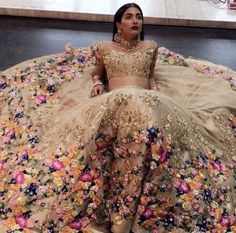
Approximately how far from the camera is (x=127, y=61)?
8.82 feet

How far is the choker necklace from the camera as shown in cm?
272

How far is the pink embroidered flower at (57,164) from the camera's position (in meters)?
2.15

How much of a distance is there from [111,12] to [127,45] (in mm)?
2640

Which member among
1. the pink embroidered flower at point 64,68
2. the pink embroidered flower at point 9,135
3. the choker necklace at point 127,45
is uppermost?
the choker necklace at point 127,45

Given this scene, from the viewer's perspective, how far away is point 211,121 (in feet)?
8.27

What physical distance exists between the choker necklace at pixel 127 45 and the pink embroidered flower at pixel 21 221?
3.61ft

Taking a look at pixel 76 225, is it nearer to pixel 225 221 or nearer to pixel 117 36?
pixel 225 221

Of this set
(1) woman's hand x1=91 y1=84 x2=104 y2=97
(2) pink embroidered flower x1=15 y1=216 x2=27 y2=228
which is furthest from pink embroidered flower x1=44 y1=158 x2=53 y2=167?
(1) woman's hand x1=91 y1=84 x2=104 y2=97

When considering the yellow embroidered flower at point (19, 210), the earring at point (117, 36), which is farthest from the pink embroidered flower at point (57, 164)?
the earring at point (117, 36)

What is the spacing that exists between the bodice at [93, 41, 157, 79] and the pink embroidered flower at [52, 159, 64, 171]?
2.31ft

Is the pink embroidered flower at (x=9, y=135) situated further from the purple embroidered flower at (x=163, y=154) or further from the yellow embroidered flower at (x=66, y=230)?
the purple embroidered flower at (x=163, y=154)

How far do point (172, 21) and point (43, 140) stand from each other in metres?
3.18

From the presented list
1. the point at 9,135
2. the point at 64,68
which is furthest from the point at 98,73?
the point at 9,135

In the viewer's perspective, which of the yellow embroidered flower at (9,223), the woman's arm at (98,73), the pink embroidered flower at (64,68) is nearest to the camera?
the yellow embroidered flower at (9,223)
